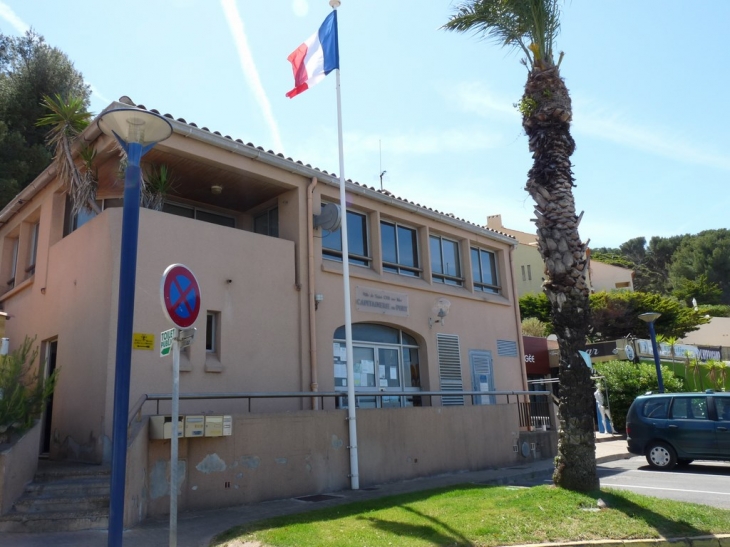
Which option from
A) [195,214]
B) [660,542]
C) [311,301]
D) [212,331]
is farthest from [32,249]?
Answer: [660,542]

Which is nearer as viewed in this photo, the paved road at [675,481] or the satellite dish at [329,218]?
the paved road at [675,481]

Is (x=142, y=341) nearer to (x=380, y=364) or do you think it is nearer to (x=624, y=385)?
(x=380, y=364)

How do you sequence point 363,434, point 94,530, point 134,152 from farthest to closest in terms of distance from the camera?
point 363,434 → point 94,530 → point 134,152

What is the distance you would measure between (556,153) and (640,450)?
857 cm

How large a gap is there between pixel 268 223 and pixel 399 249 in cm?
360

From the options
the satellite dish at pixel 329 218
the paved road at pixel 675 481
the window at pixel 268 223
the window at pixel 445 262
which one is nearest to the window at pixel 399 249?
the window at pixel 445 262

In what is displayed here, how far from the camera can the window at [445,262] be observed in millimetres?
16781

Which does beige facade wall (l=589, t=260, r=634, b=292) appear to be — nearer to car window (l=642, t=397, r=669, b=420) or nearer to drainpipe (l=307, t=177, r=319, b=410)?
car window (l=642, t=397, r=669, b=420)

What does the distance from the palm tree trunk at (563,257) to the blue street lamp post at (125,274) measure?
5488 mm

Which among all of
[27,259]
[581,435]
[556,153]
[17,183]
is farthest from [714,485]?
[17,183]

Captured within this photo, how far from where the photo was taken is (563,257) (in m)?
8.67

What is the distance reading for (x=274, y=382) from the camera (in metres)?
11.8

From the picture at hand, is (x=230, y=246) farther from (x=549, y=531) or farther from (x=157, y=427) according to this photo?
(x=549, y=531)

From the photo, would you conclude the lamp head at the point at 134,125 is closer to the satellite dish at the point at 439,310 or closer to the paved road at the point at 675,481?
the paved road at the point at 675,481
